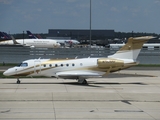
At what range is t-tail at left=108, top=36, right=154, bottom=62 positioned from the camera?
105 feet

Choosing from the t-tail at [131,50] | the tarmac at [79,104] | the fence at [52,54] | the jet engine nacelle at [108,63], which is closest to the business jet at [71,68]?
the jet engine nacelle at [108,63]

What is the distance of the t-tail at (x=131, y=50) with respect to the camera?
105ft

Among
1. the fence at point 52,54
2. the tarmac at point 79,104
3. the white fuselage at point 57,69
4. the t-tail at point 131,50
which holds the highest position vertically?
the t-tail at point 131,50

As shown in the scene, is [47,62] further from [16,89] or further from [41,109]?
[41,109]

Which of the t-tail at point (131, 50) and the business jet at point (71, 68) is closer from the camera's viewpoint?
the business jet at point (71, 68)

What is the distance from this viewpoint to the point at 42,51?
2453 inches

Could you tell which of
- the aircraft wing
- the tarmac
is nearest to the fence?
the aircraft wing

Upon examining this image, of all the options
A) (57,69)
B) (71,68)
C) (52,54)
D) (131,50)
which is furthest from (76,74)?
(52,54)

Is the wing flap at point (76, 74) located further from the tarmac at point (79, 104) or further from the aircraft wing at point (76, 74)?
the tarmac at point (79, 104)

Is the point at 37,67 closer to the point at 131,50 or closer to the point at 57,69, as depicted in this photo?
the point at 57,69

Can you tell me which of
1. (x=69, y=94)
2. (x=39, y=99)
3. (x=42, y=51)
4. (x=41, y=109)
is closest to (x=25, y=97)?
(x=39, y=99)

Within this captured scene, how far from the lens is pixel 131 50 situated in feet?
106

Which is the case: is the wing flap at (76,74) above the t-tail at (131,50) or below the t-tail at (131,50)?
below

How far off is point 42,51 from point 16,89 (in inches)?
1423
